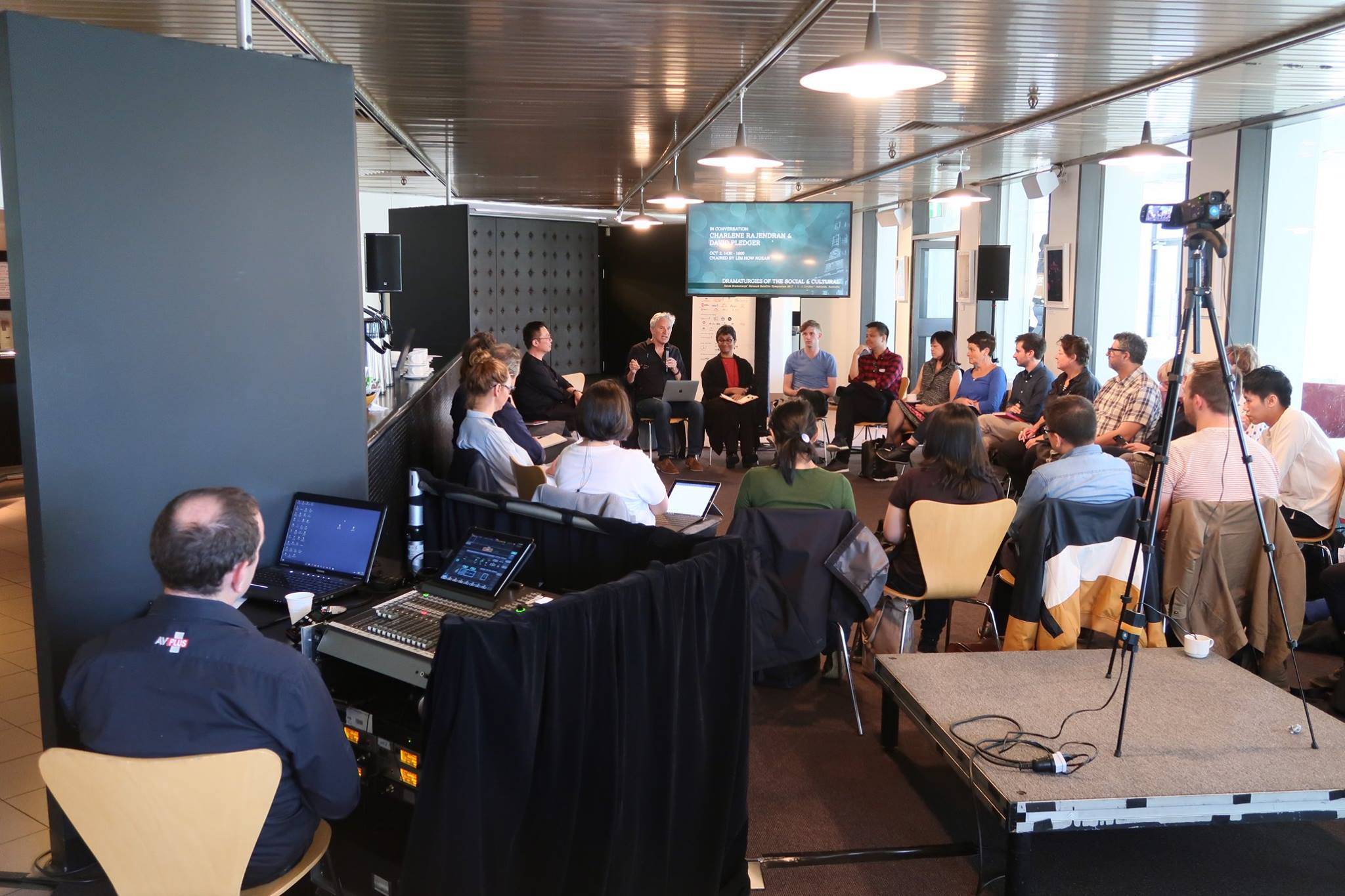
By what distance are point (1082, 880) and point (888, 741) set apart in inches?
37.3

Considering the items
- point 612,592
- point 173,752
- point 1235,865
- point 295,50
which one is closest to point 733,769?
point 612,592

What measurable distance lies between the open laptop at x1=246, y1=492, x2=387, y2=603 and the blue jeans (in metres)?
6.51

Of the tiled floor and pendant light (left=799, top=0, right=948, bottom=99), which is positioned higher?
pendant light (left=799, top=0, right=948, bottom=99)

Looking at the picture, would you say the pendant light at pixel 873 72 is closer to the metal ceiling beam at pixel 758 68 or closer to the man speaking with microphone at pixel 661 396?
the metal ceiling beam at pixel 758 68

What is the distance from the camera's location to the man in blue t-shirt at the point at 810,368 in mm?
10086

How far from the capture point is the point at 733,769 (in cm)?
273

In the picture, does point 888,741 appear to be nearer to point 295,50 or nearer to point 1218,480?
point 1218,480

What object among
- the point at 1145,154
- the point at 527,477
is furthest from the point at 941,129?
the point at 527,477

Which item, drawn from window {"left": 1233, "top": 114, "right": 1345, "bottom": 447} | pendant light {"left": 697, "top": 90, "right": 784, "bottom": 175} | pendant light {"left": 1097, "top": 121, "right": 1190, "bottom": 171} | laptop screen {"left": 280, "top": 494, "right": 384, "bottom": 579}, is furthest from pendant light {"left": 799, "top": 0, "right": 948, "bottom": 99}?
window {"left": 1233, "top": 114, "right": 1345, "bottom": 447}

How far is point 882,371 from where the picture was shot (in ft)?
32.3

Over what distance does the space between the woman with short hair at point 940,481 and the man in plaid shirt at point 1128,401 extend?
2649mm

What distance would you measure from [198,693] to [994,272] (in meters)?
9.57

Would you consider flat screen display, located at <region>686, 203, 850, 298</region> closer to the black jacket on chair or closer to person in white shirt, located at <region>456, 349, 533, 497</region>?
person in white shirt, located at <region>456, 349, 533, 497</region>

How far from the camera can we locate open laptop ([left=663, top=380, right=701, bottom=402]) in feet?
31.8
